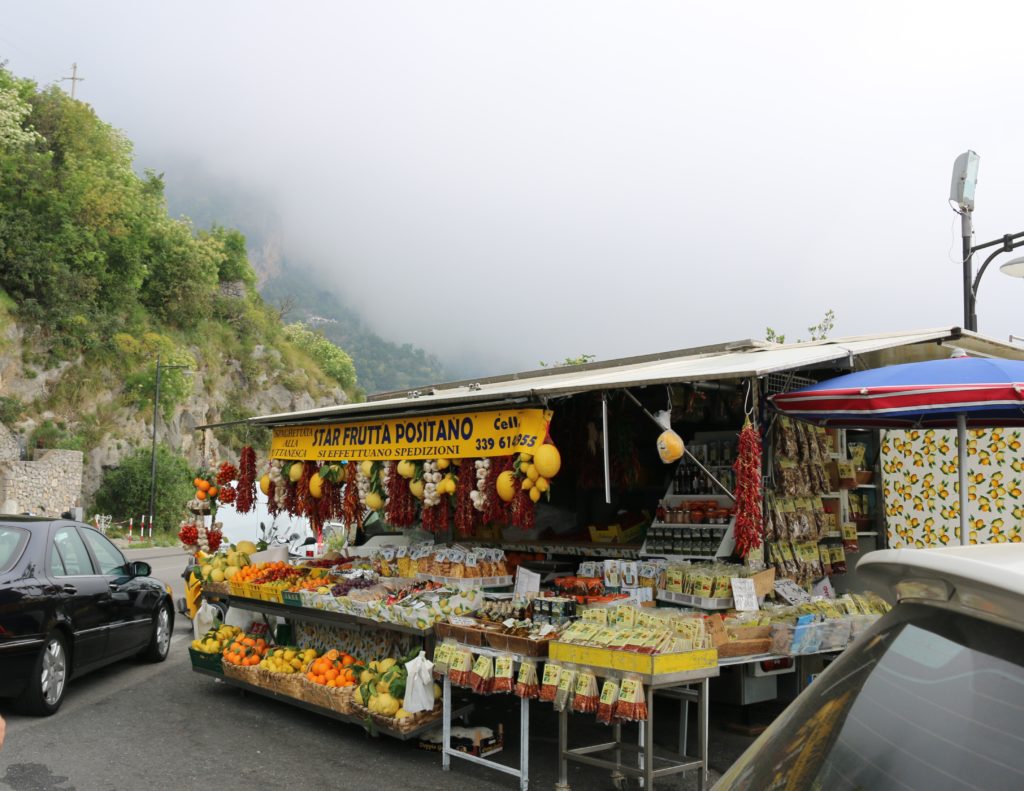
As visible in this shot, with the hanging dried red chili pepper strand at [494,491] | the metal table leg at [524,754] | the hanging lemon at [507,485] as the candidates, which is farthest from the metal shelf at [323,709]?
the hanging lemon at [507,485]

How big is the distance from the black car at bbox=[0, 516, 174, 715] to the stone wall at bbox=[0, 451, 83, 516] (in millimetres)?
24986

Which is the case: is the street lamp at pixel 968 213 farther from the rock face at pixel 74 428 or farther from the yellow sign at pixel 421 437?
the rock face at pixel 74 428

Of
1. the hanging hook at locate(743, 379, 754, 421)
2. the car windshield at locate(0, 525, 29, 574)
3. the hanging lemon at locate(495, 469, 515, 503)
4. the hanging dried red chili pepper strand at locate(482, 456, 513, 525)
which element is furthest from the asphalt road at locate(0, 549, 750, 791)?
the hanging hook at locate(743, 379, 754, 421)

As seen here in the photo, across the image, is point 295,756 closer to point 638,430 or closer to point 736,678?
point 736,678

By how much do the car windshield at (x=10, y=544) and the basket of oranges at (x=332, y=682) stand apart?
2.58 m

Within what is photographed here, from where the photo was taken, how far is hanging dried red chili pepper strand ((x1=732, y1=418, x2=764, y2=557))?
6.19 m

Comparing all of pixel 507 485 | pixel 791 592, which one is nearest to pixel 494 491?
pixel 507 485

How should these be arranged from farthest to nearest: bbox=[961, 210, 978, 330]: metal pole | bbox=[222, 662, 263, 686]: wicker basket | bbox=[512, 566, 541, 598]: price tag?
bbox=[961, 210, 978, 330]: metal pole, bbox=[222, 662, 263, 686]: wicker basket, bbox=[512, 566, 541, 598]: price tag

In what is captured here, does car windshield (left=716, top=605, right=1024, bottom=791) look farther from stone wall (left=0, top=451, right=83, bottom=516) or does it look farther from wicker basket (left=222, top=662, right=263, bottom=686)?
stone wall (left=0, top=451, right=83, bottom=516)

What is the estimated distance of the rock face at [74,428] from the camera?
32.4 m

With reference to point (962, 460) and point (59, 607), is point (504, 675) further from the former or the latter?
point (59, 607)

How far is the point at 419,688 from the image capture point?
20.9 feet

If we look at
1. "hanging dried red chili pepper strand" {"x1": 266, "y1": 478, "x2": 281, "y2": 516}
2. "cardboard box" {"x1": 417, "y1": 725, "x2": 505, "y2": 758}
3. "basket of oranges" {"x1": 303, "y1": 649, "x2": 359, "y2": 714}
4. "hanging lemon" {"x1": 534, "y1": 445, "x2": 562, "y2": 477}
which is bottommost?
"cardboard box" {"x1": 417, "y1": 725, "x2": 505, "y2": 758}

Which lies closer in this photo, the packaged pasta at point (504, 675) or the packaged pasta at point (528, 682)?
the packaged pasta at point (528, 682)
